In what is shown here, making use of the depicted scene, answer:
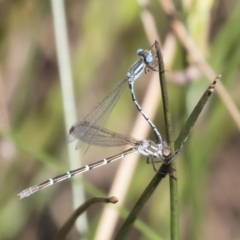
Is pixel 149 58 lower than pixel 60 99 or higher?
lower

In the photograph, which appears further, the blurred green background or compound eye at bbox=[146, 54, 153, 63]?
the blurred green background

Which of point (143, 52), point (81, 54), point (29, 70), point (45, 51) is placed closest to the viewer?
point (143, 52)

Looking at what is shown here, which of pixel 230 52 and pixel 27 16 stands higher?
pixel 27 16

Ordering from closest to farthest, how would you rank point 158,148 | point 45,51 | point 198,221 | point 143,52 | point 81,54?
point 158,148 < point 143,52 < point 198,221 < point 81,54 < point 45,51

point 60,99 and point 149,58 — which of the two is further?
point 60,99

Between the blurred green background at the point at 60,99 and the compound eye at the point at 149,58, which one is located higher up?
the blurred green background at the point at 60,99

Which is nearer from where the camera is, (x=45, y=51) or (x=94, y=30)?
(x=94, y=30)

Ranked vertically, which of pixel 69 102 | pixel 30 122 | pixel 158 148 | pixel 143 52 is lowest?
pixel 158 148

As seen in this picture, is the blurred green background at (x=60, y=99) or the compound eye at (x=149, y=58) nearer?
the compound eye at (x=149, y=58)

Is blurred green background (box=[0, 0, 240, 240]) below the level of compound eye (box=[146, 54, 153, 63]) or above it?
above

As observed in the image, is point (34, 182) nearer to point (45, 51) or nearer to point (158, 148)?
point (45, 51)

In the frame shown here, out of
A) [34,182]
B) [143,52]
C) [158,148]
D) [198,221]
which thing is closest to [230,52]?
[143,52]
